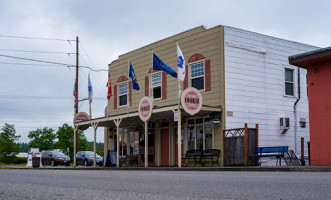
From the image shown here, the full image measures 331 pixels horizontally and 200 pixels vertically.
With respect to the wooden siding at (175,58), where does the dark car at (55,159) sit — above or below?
below

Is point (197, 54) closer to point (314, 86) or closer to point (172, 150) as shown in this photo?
point (172, 150)

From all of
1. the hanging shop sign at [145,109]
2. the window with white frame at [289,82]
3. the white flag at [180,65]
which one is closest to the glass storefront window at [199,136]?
the hanging shop sign at [145,109]

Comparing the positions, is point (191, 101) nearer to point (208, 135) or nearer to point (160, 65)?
point (160, 65)

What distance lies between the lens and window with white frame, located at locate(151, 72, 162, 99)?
25.0m

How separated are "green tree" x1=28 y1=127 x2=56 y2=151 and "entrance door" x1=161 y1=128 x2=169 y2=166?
4551cm

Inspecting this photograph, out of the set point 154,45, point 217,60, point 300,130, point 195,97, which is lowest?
point 300,130

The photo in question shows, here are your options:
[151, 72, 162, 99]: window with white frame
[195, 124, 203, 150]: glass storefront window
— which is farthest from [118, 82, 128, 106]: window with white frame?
[195, 124, 203, 150]: glass storefront window


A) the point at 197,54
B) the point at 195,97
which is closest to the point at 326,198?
the point at 195,97

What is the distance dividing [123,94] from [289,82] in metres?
10.5

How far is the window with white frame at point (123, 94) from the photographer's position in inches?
1097

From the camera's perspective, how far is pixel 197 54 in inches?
886

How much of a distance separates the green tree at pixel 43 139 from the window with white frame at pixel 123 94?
41780mm

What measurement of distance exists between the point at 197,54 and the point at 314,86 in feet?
24.5

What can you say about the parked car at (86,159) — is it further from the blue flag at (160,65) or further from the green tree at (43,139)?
the green tree at (43,139)
